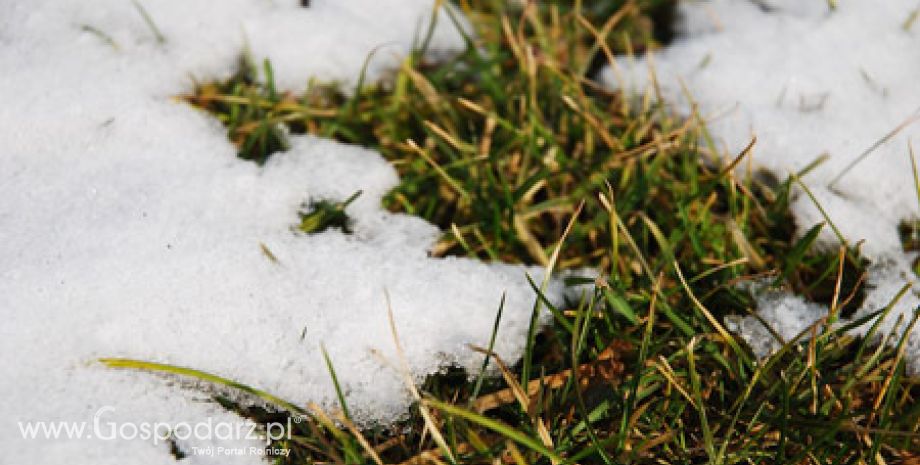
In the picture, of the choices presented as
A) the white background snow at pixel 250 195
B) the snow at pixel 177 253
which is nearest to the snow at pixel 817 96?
the white background snow at pixel 250 195

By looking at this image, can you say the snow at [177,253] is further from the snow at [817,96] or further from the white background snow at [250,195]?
the snow at [817,96]

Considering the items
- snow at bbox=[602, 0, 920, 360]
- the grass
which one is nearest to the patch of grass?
the grass

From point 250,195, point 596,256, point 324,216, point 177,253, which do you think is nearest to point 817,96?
point 596,256

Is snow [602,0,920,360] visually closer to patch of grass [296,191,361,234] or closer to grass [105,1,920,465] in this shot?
grass [105,1,920,465]

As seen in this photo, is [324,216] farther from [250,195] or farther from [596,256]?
[596,256]

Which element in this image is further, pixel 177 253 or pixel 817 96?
pixel 817 96

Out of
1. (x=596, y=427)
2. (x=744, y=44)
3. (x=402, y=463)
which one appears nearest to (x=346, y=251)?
(x=402, y=463)
